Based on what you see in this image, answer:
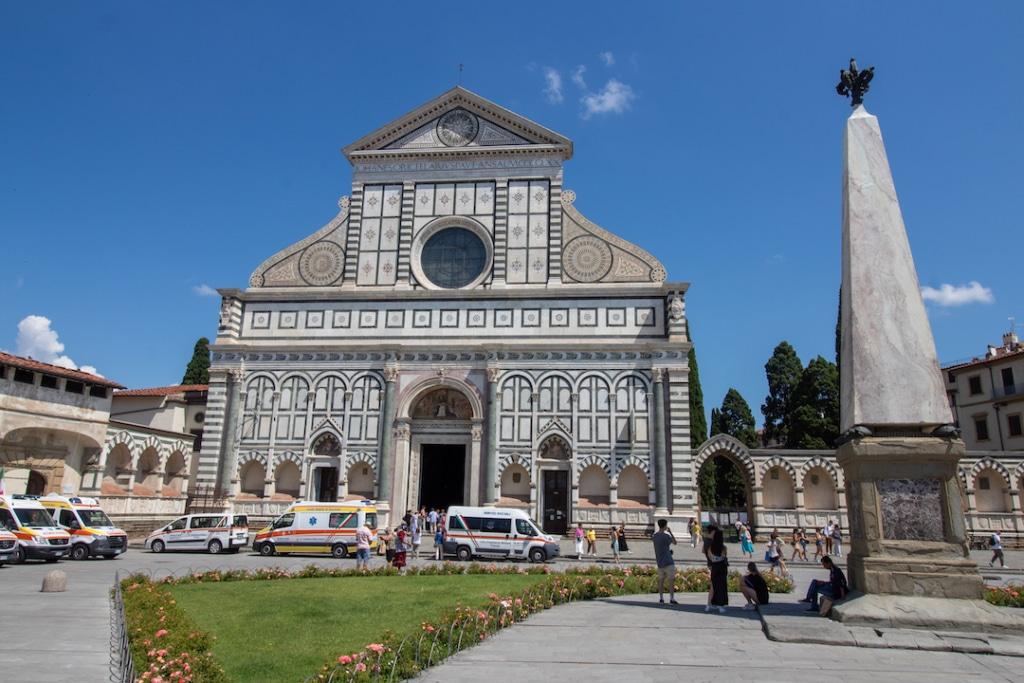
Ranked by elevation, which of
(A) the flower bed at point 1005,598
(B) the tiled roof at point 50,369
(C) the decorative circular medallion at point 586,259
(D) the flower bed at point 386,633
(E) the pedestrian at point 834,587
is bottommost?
(D) the flower bed at point 386,633

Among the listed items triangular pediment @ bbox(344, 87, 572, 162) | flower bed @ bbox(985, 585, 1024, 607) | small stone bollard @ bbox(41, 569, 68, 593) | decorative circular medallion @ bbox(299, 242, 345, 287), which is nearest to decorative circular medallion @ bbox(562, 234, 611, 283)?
triangular pediment @ bbox(344, 87, 572, 162)

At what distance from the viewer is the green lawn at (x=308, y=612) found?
8188 mm

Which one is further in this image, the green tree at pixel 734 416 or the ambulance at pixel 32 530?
the green tree at pixel 734 416

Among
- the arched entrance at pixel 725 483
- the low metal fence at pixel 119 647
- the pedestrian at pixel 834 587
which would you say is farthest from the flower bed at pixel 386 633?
the arched entrance at pixel 725 483

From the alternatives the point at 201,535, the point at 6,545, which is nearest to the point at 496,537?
the point at 201,535

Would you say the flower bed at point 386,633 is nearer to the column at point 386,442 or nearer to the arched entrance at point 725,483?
the column at point 386,442

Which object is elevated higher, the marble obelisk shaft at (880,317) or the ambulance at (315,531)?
the marble obelisk shaft at (880,317)

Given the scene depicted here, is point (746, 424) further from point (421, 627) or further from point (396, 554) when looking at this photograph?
point (421, 627)

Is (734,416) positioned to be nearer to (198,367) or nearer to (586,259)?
(586,259)

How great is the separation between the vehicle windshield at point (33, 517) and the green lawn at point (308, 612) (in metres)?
8.78

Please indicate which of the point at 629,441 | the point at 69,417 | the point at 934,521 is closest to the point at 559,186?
the point at 629,441

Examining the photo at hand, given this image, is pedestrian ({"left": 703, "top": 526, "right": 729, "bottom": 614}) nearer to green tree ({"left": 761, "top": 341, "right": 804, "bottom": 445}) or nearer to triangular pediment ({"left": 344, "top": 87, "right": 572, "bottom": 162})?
triangular pediment ({"left": 344, "top": 87, "right": 572, "bottom": 162})

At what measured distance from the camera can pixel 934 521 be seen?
32.6ft

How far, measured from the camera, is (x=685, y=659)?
8.26 meters
